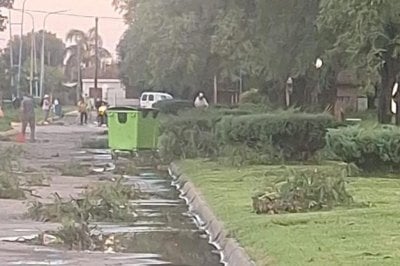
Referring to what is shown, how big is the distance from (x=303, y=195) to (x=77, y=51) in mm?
124005

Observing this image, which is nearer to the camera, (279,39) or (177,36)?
(279,39)

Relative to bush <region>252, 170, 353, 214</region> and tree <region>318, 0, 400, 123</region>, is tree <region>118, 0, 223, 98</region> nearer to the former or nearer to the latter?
tree <region>318, 0, 400, 123</region>

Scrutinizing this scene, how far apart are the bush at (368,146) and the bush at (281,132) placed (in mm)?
2948

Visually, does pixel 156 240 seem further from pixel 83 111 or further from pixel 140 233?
pixel 83 111

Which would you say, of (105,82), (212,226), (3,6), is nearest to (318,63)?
(212,226)

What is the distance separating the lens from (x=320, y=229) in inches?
547

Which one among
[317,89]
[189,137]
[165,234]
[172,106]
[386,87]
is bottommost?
[165,234]

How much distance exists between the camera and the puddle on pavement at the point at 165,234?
1365cm

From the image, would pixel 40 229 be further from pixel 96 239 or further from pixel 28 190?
pixel 28 190

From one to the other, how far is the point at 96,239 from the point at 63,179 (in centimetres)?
1100

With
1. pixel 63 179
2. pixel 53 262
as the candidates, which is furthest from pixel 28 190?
pixel 53 262

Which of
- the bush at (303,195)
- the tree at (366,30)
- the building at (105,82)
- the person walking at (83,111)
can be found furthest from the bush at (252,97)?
the building at (105,82)

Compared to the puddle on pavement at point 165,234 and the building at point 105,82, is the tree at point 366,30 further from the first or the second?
the building at point 105,82

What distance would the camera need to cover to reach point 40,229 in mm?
16141
